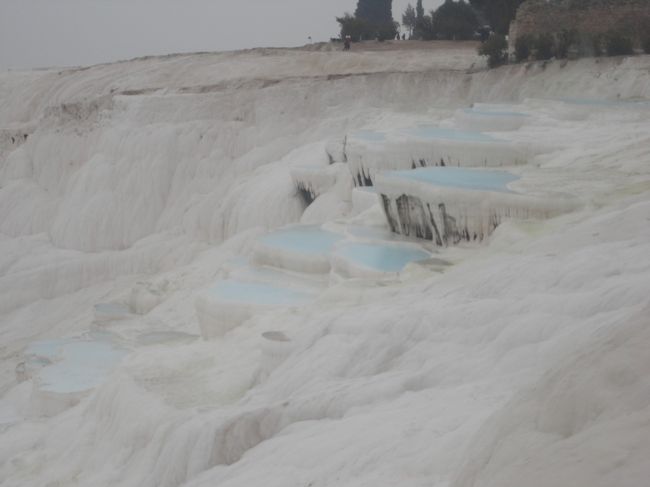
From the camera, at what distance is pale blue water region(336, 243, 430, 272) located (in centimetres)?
997

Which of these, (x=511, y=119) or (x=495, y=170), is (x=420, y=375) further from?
(x=511, y=119)

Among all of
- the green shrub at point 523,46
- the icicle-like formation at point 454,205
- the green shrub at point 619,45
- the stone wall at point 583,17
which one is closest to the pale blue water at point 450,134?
the icicle-like formation at point 454,205

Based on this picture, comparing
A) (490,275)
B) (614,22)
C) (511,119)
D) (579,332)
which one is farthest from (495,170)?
(614,22)

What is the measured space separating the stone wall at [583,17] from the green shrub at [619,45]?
1.59ft

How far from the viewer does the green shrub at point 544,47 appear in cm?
2023

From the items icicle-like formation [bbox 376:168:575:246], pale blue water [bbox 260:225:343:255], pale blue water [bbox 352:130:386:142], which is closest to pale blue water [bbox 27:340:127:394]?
pale blue water [bbox 260:225:343:255]

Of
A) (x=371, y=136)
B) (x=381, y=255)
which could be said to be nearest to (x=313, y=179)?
(x=371, y=136)

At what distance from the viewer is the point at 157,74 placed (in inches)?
1110

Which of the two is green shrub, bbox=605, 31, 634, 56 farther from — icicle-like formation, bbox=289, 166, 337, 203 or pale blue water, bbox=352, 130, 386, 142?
icicle-like formation, bbox=289, 166, 337, 203

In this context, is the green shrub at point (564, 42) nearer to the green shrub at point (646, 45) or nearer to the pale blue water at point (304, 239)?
the green shrub at point (646, 45)

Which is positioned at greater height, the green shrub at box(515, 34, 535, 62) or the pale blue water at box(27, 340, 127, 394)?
the green shrub at box(515, 34, 535, 62)

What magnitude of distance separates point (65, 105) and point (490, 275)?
2141 cm

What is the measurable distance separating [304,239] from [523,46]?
10.5 meters

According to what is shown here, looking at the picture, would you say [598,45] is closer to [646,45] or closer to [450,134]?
[646,45]
